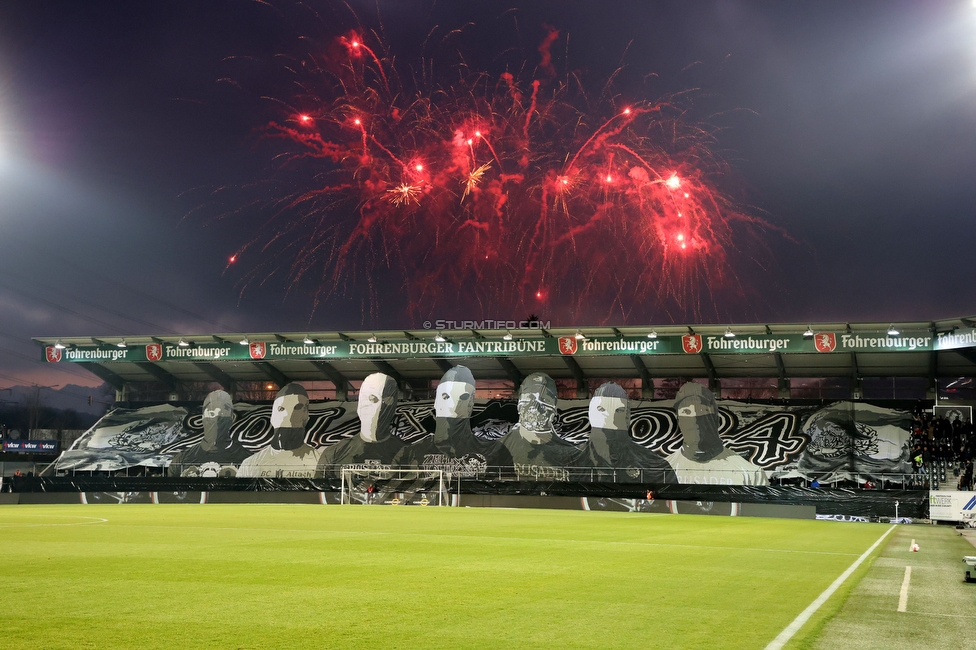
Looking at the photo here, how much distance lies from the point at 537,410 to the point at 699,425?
10204 millimetres

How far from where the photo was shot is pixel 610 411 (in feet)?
178

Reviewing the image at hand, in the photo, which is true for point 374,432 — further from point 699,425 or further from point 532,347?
point 699,425

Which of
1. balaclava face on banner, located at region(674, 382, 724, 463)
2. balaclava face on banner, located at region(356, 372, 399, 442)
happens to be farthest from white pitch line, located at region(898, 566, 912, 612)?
balaclava face on banner, located at region(356, 372, 399, 442)

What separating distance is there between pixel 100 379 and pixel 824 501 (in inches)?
2277

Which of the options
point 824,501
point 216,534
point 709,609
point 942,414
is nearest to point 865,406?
point 942,414

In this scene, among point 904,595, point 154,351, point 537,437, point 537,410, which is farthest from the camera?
point 154,351

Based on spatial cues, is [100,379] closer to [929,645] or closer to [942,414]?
[942,414]

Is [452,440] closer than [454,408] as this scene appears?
Yes

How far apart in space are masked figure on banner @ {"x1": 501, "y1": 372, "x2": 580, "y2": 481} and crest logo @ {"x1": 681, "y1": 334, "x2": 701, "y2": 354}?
9978 mm

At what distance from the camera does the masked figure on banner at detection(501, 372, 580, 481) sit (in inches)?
2100

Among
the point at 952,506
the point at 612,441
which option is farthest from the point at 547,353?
the point at 952,506

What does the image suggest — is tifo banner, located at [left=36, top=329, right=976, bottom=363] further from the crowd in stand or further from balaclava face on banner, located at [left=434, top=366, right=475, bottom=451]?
balaclava face on banner, located at [left=434, top=366, right=475, bottom=451]

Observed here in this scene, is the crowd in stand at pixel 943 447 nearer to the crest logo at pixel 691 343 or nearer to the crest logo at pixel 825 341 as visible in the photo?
the crest logo at pixel 825 341

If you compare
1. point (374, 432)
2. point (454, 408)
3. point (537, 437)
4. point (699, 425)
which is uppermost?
point (454, 408)
